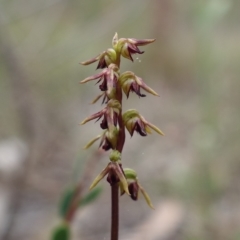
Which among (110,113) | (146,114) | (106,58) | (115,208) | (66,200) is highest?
(146,114)

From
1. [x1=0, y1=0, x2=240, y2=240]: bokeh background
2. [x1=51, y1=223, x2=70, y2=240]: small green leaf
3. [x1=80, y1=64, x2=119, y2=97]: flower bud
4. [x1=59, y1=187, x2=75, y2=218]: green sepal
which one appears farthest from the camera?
[x1=0, y1=0, x2=240, y2=240]: bokeh background

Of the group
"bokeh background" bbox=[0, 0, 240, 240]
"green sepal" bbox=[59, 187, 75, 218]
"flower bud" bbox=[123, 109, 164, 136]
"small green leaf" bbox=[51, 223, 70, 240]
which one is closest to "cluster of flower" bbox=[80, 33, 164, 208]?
"flower bud" bbox=[123, 109, 164, 136]

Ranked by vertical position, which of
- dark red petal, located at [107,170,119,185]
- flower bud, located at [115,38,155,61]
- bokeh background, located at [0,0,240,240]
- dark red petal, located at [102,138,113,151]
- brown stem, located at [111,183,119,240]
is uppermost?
bokeh background, located at [0,0,240,240]

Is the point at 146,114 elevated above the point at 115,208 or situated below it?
above

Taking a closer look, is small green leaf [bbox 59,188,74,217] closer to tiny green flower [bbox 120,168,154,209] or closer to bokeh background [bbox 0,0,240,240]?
bokeh background [bbox 0,0,240,240]

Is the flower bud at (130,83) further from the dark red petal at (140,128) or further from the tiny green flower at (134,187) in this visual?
the tiny green flower at (134,187)

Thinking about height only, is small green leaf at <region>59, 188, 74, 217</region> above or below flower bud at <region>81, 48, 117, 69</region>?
above

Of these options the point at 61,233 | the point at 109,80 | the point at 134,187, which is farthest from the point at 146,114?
Result: the point at 109,80

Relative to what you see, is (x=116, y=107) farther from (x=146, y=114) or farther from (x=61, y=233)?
(x=146, y=114)
